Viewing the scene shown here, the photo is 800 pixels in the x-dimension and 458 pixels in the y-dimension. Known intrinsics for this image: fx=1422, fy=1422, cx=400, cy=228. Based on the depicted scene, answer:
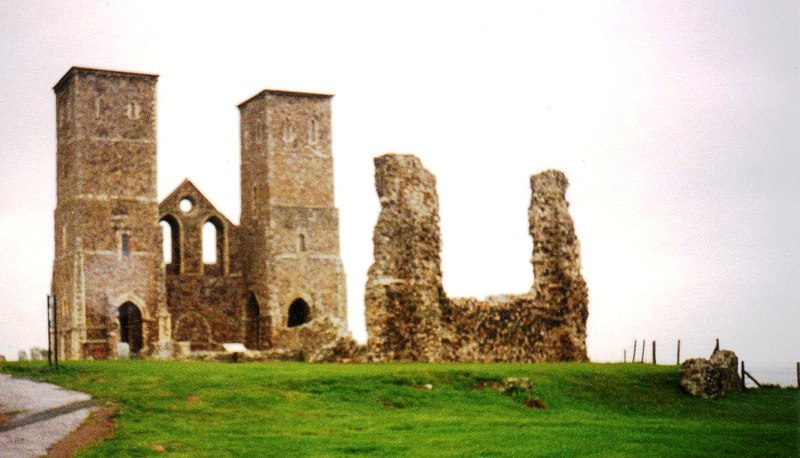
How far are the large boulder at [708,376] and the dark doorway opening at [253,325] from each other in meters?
29.0

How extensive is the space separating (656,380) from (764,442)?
30.0 feet

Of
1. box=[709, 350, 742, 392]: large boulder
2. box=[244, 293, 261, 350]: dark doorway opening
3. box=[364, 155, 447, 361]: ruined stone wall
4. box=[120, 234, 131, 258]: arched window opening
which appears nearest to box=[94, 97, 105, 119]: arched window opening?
box=[120, 234, 131, 258]: arched window opening

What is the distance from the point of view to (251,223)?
193 feet

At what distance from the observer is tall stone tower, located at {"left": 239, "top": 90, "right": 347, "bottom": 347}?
189 ft

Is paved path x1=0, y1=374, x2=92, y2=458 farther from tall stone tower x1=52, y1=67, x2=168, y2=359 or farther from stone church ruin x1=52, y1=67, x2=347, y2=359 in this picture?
tall stone tower x1=52, y1=67, x2=168, y2=359

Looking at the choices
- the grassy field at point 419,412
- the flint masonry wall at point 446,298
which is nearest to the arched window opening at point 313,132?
the flint masonry wall at point 446,298

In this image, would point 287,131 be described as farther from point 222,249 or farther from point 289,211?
point 222,249

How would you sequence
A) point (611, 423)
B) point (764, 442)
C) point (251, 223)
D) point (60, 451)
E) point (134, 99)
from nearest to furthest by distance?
point (60, 451), point (764, 442), point (611, 423), point (134, 99), point (251, 223)

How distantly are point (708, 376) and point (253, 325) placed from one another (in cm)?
3070

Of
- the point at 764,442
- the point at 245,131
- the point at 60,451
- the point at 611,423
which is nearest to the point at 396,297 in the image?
the point at 611,423

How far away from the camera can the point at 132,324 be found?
54.4m

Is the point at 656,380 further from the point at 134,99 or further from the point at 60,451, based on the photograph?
the point at 134,99

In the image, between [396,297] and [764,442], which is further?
[396,297]

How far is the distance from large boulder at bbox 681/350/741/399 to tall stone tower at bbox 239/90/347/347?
27895 millimetres
